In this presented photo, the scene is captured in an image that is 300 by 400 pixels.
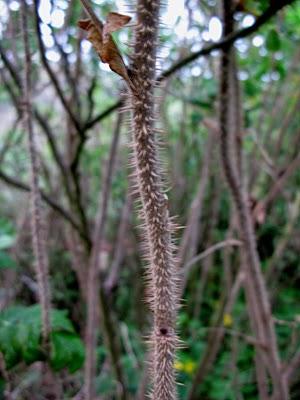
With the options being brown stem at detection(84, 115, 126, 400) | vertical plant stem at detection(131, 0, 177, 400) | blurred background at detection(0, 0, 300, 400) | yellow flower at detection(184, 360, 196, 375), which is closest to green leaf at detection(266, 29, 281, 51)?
blurred background at detection(0, 0, 300, 400)

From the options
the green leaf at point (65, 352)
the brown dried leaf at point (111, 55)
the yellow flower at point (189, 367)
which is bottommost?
the yellow flower at point (189, 367)

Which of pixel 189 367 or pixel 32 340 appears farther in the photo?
pixel 189 367

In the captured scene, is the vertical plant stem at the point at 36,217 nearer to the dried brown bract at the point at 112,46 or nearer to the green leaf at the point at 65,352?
the green leaf at the point at 65,352

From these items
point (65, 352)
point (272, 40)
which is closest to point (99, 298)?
point (65, 352)

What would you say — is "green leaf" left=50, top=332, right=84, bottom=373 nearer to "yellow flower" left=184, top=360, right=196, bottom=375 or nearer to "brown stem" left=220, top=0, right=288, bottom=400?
"brown stem" left=220, top=0, right=288, bottom=400

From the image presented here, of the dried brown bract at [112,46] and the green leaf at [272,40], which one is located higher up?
the green leaf at [272,40]

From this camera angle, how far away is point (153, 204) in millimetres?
464

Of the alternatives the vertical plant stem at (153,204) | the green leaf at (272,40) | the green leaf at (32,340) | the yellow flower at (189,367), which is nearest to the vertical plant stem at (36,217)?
the green leaf at (32,340)

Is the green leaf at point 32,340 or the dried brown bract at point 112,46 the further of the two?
the green leaf at point 32,340

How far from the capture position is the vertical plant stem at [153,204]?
43 cm

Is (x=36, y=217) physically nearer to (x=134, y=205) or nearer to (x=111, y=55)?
(x=111, y=55)

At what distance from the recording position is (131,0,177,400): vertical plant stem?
1.42 ft

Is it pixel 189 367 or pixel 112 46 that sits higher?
pixel 112 46

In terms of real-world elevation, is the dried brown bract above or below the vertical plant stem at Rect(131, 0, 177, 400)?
above
